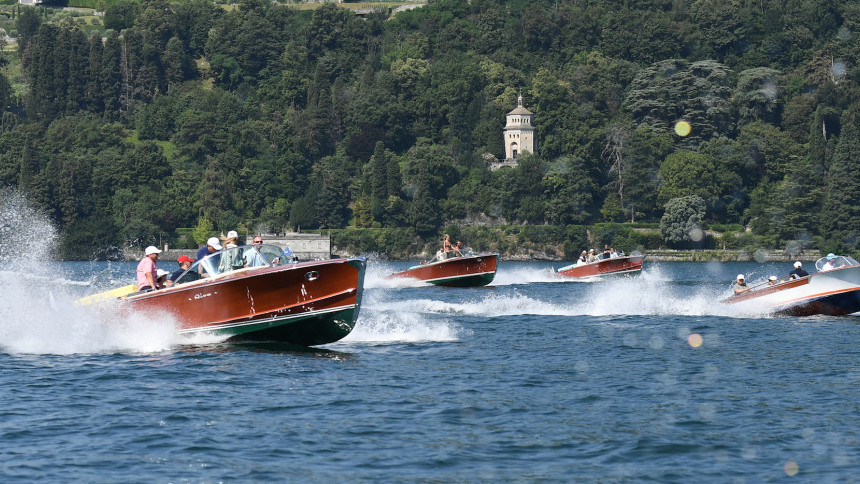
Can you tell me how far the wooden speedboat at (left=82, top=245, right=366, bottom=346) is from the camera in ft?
94.7

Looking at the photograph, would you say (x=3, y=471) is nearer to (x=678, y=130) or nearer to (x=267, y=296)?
(x=267, y=296)

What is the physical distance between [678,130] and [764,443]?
524 ft

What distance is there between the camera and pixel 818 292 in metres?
39.9

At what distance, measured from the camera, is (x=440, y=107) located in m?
195

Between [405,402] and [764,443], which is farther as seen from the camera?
[405,402]

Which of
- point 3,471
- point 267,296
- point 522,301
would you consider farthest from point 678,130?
point 3,471

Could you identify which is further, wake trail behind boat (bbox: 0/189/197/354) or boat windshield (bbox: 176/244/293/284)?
wake trail behind boat (bbox: 0/189/197/354)

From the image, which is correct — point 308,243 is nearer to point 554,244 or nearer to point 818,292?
point 554,244

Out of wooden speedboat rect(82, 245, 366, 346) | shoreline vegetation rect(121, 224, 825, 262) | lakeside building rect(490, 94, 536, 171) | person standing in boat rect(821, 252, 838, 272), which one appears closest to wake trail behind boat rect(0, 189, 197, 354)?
wooden speedboat rect(82, 245, 366, 346)

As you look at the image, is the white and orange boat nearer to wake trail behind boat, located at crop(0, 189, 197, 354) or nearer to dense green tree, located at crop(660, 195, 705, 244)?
wake trail behind boat, located at crop(0, 189, 197, 354)

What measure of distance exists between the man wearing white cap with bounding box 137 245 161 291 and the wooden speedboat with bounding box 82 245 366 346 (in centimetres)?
36

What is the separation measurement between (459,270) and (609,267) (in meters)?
13.1

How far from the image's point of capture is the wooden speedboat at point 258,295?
2886cm

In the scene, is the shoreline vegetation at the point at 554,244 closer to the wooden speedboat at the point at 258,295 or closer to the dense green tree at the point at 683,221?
the dense green tree at the point at 683,221
